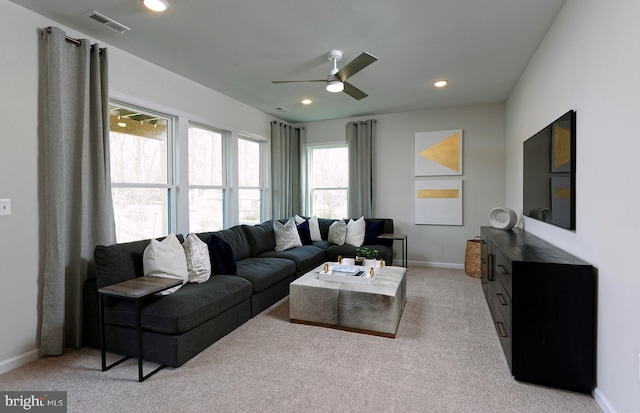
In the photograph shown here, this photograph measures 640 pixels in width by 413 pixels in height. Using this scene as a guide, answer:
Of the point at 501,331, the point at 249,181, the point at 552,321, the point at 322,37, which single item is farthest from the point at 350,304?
the point at 249,181

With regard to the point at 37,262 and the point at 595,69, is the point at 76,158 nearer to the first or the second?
the point at 37,262

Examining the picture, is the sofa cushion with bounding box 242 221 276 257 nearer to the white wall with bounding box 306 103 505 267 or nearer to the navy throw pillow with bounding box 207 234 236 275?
the navy throw pillow with bounding box 207 234 236 275

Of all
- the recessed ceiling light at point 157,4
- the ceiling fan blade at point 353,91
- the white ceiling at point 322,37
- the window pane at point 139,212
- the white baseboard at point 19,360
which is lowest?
the white baseboard at point 19,360

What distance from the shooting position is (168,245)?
2.88m

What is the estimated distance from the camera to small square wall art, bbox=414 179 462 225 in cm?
537

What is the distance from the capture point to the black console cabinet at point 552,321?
6.59 feet

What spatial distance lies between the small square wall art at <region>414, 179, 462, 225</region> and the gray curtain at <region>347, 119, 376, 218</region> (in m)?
0.85

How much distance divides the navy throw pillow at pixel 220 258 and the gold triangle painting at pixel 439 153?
143 inches

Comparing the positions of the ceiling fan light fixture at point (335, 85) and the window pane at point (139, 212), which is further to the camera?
the window pane at point (139, 212)

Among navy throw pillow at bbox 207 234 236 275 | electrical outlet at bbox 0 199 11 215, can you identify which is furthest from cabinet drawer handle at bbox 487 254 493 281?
electrical outlet at bbox 0 199 11 215

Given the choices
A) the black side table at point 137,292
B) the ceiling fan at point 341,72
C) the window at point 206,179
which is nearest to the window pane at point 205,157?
the window at point 206,179

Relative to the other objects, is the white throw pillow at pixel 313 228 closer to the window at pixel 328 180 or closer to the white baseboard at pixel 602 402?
the window at pixel 328 180

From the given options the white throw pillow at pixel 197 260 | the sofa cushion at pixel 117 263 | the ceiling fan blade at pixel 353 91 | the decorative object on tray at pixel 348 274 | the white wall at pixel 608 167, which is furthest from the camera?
the ceiling fan blade at pixel 353 91

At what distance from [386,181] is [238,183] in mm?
2626
